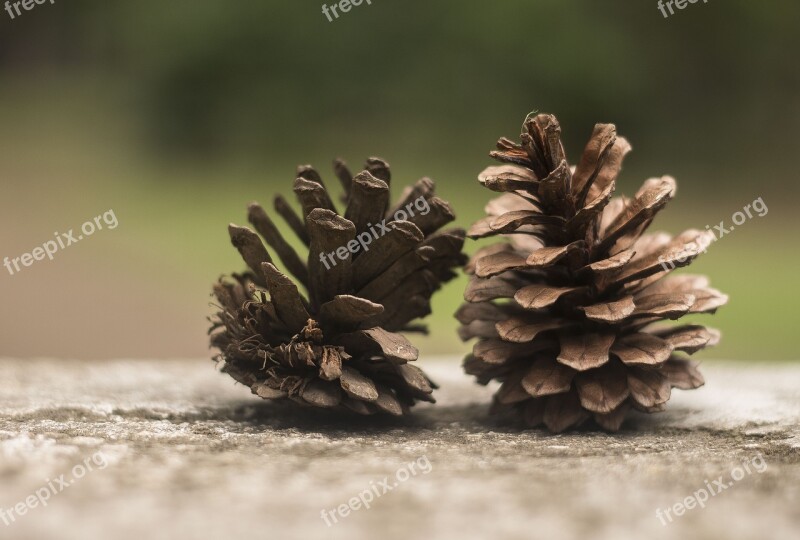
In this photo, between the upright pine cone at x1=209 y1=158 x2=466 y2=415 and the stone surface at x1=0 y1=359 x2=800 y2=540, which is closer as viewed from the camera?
the stone surface at x1=0 y1=359 x2=800 y2=540

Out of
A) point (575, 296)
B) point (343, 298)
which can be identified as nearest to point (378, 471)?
point (343, 298)

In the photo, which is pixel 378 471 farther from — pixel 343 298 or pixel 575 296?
pixel 575 296

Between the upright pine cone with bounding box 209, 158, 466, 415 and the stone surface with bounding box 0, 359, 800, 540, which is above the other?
the upright pine cone with bounding box 209, 158, 466, 415

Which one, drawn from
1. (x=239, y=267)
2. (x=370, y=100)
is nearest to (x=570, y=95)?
(x=370, y=100)

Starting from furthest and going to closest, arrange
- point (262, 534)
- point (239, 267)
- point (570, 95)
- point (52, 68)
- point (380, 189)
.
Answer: point (52, 68)
point (570, 95)
point (239, 267)
point (380, 189)
point (262, 534)

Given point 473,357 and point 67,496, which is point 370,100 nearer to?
point 473,357
